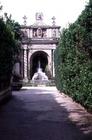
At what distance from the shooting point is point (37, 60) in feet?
196

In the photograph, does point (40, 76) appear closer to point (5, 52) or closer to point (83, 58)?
point (5, 52)

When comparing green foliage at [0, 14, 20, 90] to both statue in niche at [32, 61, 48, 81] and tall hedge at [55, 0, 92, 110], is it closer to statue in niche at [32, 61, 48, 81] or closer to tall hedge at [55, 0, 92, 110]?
tall hedge at [55, 0, 92, 110]

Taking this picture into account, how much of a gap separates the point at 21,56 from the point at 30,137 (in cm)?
4869

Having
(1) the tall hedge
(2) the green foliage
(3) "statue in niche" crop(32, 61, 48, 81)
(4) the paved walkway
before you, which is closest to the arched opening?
(3) "statue in niche" crop(32, 61, 48, 81)

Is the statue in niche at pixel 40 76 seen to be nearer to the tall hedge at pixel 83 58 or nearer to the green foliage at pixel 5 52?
the green foliage at pixel 5 52

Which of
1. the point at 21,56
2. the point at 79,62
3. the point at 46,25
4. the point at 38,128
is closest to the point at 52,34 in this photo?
the point at 46,25

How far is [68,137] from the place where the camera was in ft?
30.1

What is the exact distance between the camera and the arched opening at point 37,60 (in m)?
58.9

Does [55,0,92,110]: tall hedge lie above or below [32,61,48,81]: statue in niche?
above

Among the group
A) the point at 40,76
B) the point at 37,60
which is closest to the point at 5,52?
the point at 40,76

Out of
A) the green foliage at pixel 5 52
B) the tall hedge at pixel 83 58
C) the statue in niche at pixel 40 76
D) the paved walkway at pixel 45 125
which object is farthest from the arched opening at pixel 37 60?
the paved walkway at pixel 45 125

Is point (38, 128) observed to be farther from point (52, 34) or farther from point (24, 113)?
point (52, 34)

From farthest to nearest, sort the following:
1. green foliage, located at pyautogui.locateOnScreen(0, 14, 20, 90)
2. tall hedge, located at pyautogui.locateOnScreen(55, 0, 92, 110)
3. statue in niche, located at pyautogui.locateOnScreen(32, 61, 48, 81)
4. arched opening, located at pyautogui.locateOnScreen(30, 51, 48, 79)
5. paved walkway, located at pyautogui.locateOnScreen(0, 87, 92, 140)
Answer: arched opening, located at pyautogui.locateOnScreen(30, 51, 48, 79)
statue in niche, located at pyautogui.locateOnScreen(32, 61, 48, 81)
green foliage, located at pyautogui.locateOnScreen(0, 14, 20, 90)
tall hedge, located at pyautogui.locateOnScreen(55, 0, 92, 110)
paved walkway, located at pyautogui.locateOnScreen(0, 87, 92, 140)

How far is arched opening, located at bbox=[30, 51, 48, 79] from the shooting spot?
58.9m
